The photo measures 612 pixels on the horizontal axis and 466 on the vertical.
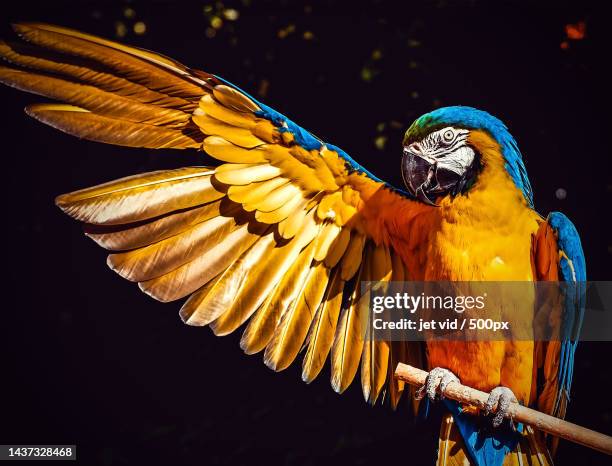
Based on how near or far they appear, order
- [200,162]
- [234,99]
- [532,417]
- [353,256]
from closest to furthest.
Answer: [532,417] < [234,99] < [353,256] < [200,162]

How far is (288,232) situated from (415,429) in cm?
88

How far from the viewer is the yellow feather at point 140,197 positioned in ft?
5.11

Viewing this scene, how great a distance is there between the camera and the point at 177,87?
1557 mm

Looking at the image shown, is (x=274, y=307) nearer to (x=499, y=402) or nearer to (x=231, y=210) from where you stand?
(x=231, y=210)

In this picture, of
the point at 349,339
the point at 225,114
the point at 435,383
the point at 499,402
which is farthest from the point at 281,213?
the point at 499,402

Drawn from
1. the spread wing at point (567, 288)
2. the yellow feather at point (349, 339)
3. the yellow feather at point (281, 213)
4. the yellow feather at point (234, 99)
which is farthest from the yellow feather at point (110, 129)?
the spread wing at point (567, 288)

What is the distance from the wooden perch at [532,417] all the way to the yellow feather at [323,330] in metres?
0.25

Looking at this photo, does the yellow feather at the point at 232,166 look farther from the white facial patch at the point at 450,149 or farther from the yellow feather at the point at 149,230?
the white facial patch at the point at 450,149

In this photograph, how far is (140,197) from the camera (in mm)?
1614

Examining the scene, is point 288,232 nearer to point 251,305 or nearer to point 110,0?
point 251,305

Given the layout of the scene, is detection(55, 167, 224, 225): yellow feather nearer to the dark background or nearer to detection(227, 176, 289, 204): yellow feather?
detection(227, 176, 289, 204): yellow feather

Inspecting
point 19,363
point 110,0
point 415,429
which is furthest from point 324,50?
point 19,363

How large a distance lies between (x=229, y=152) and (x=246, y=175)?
6 centimetres

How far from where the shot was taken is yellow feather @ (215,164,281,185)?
1.61 meters
